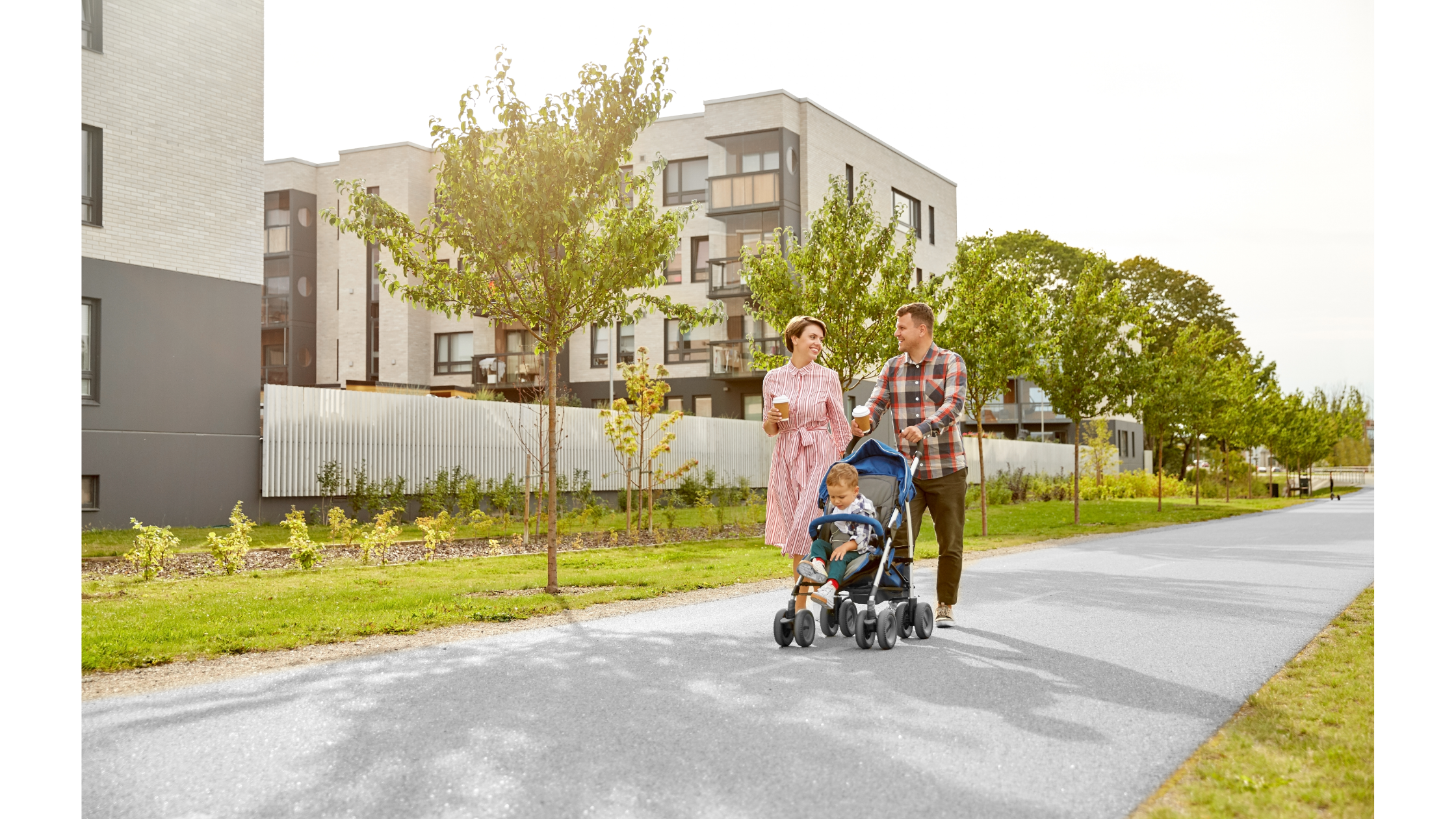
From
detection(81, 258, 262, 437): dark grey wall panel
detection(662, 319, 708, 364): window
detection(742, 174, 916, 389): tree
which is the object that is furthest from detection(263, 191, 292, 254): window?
detection(742, 174, 916, 389): tree

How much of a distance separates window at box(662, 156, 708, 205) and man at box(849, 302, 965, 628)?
Answer: 107 feet

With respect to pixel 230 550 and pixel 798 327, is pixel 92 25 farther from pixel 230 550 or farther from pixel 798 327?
pixel 798 327

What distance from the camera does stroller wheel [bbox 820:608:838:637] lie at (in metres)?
7.02

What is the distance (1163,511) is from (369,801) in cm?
2977

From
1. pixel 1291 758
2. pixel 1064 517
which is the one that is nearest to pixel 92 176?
pixel 1291 758

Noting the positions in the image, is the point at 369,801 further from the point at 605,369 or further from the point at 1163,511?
the point at 605,369

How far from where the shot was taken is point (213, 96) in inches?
759

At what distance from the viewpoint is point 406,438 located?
20.3 m

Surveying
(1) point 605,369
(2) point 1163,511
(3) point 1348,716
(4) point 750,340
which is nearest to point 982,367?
(4) point 750,340

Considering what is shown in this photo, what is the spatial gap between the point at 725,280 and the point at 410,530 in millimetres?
22545

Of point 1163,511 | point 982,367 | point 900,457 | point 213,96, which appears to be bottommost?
point 1163,511

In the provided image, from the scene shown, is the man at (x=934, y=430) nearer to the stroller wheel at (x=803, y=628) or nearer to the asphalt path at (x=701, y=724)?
the asphalt path at (x=701, y=724)

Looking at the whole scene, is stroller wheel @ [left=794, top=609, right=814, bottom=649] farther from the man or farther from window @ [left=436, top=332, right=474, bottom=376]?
window @ [left=436, top=332, right=474, bottom=376]

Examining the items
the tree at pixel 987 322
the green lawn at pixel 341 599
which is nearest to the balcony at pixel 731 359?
the tree at pixel 987 322
